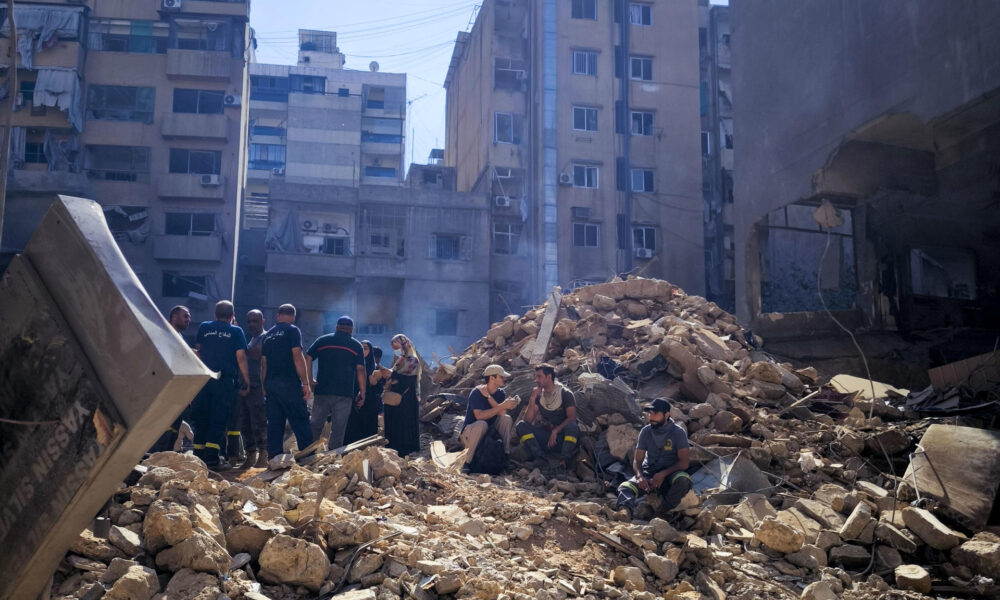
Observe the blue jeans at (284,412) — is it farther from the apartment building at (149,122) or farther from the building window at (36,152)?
the building window at (36,152)

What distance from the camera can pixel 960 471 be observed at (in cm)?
675

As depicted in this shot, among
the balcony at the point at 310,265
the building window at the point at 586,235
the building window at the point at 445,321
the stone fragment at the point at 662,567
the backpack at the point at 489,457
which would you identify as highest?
the building window at the point at 586,235

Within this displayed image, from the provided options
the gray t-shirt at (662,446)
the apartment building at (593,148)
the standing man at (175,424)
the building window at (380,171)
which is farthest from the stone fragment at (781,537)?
the building window at (380,171)

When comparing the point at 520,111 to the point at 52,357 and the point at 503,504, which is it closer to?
the point at 503,504

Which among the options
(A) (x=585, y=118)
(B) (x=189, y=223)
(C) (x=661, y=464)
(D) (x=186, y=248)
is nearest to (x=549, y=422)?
(C) (x=661, y=464)

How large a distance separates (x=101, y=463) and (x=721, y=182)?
3062 centimetres

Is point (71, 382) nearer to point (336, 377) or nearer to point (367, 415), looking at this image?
point (336, 377)

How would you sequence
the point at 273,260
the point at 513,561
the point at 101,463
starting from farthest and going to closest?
the point at 273,260
the point at 513,561
the point at 101,463

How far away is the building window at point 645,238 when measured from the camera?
29438 millimetres

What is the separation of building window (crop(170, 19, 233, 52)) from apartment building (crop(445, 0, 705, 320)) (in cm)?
1042

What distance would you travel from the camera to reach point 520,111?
30547 millimetres

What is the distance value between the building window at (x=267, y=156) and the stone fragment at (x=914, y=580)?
43.0 metres

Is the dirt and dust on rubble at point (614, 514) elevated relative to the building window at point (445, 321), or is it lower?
lower

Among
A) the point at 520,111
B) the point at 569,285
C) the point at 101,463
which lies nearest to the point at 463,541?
the point at 101,463
